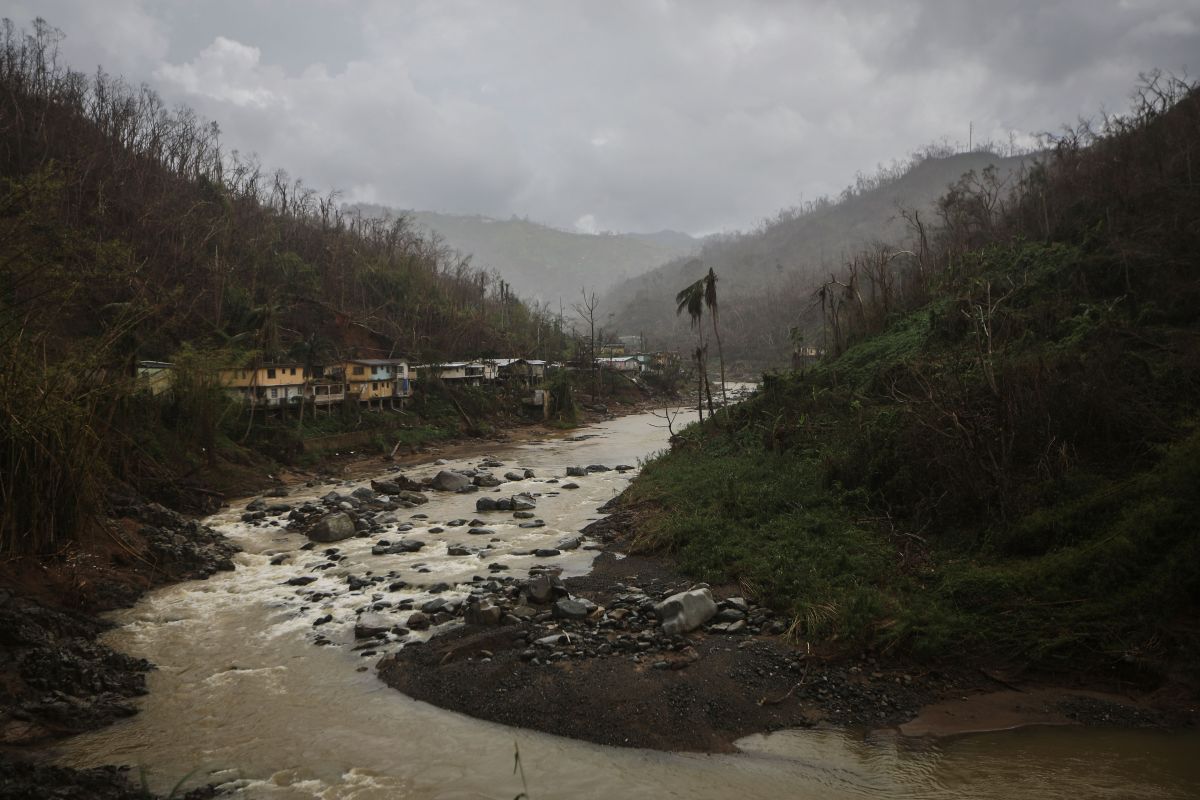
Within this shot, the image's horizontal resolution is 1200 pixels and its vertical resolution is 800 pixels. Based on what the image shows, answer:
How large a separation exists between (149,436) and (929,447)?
62.0ft

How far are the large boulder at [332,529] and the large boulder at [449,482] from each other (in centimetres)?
484

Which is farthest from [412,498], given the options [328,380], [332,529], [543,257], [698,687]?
[543,257]

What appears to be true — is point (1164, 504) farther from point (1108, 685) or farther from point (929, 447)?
point (929, 447)

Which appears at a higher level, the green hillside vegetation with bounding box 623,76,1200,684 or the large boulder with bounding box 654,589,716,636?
the green hillside vegetation with bounding box 623,76,1200,684

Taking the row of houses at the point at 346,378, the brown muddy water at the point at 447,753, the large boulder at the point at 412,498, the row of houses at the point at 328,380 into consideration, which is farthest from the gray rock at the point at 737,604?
the row of houses at the point at 346,378

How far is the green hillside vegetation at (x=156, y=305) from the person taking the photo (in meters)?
9.26

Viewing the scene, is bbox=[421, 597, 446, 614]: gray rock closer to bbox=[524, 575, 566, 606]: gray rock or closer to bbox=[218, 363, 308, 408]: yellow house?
bbox=[524, 575, 566, 606]: gray rock

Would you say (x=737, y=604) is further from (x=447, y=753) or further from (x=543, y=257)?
(x=543, y=257)

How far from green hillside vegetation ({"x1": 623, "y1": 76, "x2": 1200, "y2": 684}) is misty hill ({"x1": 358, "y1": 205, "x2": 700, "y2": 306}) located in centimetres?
14637

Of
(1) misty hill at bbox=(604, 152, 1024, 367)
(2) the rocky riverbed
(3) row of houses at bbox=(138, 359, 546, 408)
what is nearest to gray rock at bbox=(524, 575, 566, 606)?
(2) the rocky riverbed

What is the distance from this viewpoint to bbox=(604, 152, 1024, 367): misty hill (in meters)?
85.1

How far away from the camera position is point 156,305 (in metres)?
14.7

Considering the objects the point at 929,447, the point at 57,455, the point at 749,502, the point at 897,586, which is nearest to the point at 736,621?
the point at 897,586

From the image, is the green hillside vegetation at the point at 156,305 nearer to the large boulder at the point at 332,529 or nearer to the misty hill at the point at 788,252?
the large boulder at the point at 332,529
